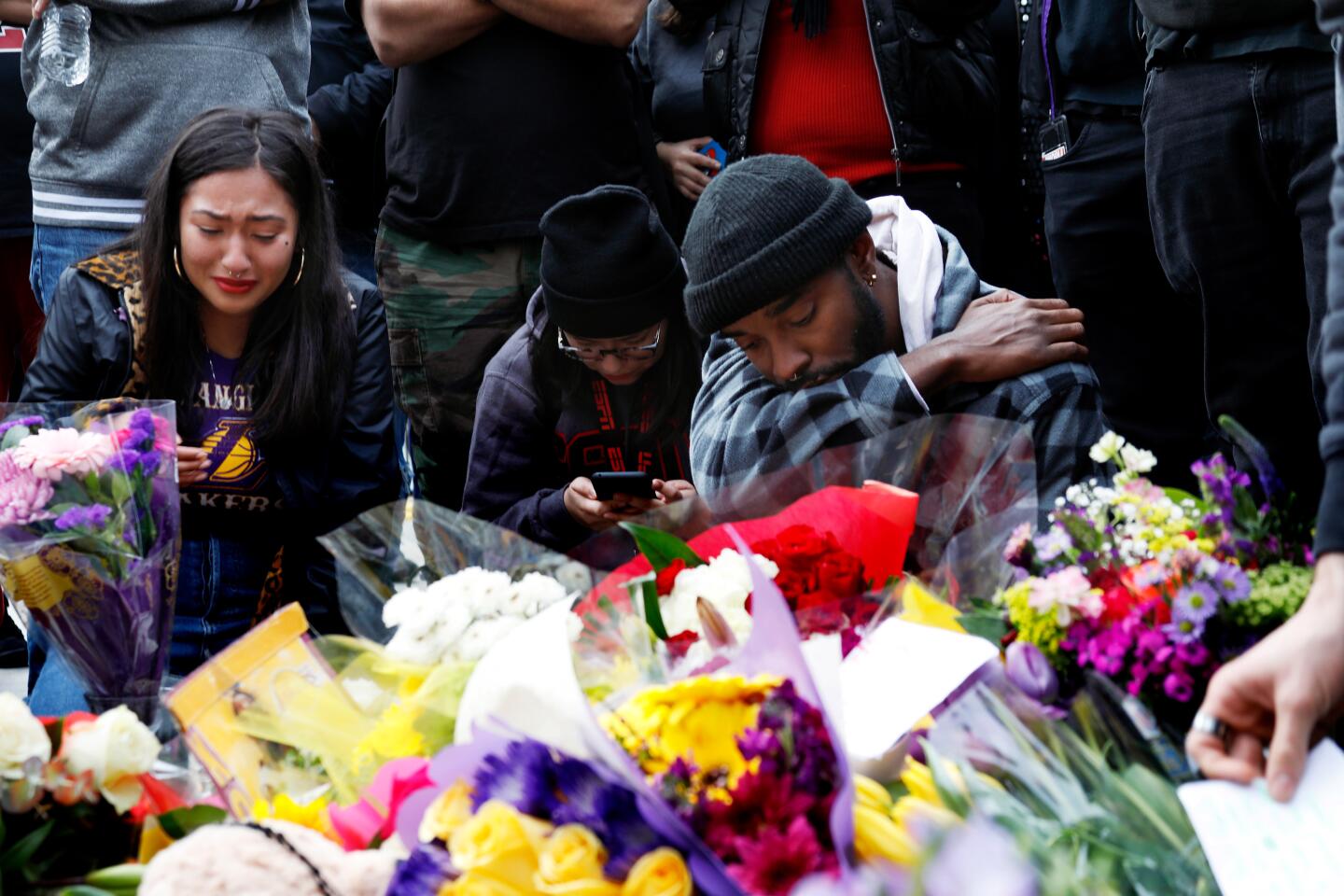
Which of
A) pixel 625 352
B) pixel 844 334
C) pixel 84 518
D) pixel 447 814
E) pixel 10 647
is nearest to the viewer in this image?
pixel 447 814

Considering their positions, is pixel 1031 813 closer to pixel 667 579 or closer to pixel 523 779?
pixel 523 779

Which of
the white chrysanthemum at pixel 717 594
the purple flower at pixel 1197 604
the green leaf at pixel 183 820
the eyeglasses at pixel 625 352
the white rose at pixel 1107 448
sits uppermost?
the white rose at pixel 1107 448

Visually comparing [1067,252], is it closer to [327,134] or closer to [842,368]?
[842,368]

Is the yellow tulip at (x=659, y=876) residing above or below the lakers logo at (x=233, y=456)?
above

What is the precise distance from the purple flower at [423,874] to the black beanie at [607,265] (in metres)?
1.85

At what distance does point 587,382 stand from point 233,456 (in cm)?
71

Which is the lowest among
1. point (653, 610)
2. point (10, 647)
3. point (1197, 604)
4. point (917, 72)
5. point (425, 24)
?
point (10, 647)

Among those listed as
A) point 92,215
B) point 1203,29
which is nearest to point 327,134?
point 92,215

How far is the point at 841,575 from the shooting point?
145cm

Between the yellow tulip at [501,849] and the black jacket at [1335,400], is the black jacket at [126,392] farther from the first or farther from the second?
the black jacket at [1335,400]

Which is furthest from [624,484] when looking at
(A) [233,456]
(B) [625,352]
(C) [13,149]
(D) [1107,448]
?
(C) [13,149]

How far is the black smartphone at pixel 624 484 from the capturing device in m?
2.50

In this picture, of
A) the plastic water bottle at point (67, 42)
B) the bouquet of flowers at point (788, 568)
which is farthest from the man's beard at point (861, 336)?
the plastic water bottle at point (67, 42)

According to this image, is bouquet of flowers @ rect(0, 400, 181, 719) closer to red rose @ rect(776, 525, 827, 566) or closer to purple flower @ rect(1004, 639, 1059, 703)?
red rose @ rect(776, 525, 827, 566)
